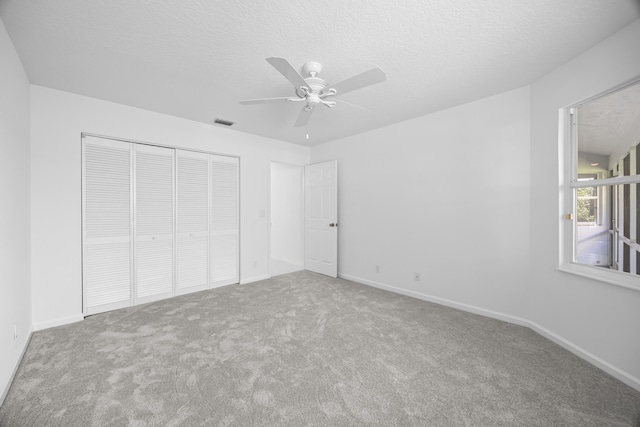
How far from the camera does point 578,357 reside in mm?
2164

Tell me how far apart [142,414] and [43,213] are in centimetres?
254

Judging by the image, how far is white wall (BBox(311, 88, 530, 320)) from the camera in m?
2.84

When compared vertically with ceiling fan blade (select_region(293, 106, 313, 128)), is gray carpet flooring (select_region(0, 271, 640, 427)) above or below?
below

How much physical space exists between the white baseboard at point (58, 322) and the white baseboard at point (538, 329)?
3.81 m

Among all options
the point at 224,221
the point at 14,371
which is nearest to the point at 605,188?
the point at 224,221

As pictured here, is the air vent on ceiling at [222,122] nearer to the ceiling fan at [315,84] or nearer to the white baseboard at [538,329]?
the ceiling fan at [315,84]

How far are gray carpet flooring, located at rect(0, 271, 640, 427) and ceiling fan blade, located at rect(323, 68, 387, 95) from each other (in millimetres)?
2247

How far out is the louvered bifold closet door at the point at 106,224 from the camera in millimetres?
3031

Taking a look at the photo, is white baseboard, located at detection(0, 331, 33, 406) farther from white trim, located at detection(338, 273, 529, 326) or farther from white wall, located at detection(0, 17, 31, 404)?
white trim, located at detection(338, 273, 529, 326)

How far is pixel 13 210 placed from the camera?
2.04 meters

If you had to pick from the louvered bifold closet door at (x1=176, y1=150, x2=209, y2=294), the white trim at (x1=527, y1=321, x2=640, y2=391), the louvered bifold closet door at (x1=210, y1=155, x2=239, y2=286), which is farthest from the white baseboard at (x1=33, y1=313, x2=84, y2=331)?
the white trim at (x1=527, y1=321, x2=640, y2=391)

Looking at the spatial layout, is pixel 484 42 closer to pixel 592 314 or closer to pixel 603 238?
pixel 603 238

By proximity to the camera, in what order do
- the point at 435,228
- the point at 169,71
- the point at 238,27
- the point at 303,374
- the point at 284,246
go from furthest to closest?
the point at 284,246
the point at 435,228
the point at 169,71
the point at 303,374
the point at 238,27

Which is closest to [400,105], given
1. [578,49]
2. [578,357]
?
[578,49]
